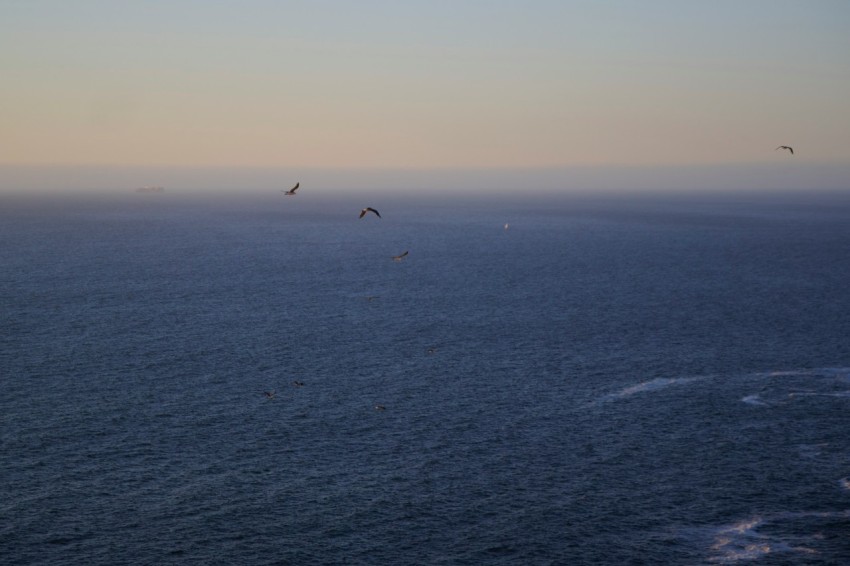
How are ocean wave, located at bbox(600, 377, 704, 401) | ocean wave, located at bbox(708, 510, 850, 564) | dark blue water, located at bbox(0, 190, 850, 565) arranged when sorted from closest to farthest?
ocean wave, located at bbox(708, 510, 850, 564), dark blue water, located at bbox(0, 190, 850, 565), ocean wave, located at bbox(600, 377, 704, 401)

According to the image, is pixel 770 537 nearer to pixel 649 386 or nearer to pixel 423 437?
pixel 423 437

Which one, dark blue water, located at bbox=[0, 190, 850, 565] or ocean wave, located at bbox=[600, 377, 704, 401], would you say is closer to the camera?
dark blue water, located at bbox=[0, 190, 850, 565]

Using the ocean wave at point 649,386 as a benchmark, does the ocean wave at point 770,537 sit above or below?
below

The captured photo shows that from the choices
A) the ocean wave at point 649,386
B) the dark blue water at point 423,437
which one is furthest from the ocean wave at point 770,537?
the ocean wave at point 649,386

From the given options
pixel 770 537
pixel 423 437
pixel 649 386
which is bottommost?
pixel 770 537

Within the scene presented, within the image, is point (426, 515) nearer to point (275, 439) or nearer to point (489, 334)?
point (275, 439)

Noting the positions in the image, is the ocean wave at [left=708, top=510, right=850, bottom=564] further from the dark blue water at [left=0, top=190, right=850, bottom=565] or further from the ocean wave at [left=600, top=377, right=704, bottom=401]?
the ocean wave at [left=600, top=377, right=704, bottom=401]

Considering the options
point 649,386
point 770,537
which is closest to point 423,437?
point 649,386

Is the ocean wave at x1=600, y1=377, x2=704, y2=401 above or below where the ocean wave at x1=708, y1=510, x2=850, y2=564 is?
above

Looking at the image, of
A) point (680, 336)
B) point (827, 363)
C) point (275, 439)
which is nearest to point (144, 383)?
point (275, 439)

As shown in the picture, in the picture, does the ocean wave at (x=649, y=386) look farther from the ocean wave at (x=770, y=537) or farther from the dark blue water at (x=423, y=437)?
the ocean wave at (x=770, y=537)

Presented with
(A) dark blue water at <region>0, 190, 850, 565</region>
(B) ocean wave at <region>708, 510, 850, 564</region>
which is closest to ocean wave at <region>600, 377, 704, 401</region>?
(A) dark blue water at <region>0, 190, 850, 565</region>
